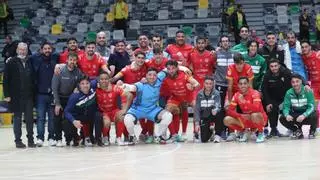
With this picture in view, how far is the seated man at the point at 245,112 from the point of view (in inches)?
398

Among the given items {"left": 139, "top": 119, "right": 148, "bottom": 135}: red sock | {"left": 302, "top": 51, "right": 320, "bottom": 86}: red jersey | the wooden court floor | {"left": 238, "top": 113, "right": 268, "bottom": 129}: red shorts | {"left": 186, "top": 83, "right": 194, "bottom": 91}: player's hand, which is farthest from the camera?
{"left": 302, "top": 51, "right": 320, "bottom": 86}: red jersey

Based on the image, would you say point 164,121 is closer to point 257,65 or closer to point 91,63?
point 91,63

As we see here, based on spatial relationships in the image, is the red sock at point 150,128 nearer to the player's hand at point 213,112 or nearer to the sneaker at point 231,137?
the player's hand at point 213,112

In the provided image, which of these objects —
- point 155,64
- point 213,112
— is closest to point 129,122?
point 155,64

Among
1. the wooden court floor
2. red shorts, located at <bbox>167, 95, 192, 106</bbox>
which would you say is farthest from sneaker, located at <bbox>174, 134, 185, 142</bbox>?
red shorts, located at <bbox>167, 95, 192, 106</bbox>

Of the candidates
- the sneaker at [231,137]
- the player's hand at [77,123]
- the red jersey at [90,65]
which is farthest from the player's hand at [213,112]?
the player's hand at [77,123]

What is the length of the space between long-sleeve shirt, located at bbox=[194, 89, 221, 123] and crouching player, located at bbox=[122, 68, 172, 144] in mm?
464

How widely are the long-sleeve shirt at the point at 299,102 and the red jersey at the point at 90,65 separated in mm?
3071

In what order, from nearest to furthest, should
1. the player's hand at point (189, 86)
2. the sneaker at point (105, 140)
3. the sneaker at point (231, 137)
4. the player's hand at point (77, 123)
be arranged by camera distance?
the player's hand at point (77, 123) → the sneaker at point (105, 140) → the sneaker at point (231, 137) → the player's hand at point (189, 86)

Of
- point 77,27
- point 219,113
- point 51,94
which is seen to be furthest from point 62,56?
point 77,27

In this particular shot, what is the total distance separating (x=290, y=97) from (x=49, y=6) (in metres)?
15.7

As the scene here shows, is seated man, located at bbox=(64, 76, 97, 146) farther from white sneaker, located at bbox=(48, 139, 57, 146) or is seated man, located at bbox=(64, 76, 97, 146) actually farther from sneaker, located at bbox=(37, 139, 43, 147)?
sneaker, located at bbox=(37, 139, 43, 147)

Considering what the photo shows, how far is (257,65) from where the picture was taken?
10.8m

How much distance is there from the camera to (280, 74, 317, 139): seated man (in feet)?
34.0
